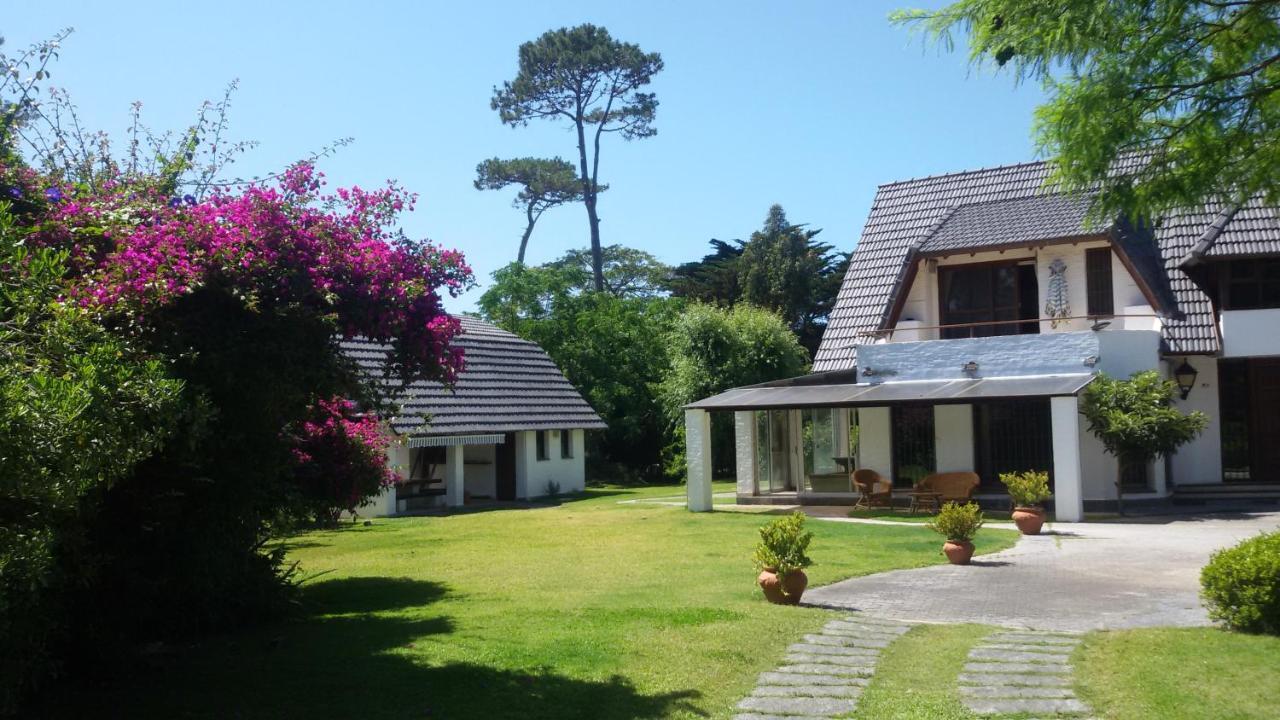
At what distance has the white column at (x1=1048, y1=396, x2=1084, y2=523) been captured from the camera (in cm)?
1948

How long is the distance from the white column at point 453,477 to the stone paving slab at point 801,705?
20169 millimetres

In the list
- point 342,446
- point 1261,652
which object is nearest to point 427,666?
point 342,446

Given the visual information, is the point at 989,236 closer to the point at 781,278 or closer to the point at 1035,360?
the point at 1035,360

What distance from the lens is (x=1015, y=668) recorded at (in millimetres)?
8070

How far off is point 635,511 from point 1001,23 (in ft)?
56.5

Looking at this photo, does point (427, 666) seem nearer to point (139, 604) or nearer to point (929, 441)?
point (139, 604)

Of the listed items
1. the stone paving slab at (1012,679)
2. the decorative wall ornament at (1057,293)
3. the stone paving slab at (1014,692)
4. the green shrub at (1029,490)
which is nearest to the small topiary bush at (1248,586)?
the stone paving slab at (1012,679)

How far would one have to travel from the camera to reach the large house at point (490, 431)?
25438 millimetres

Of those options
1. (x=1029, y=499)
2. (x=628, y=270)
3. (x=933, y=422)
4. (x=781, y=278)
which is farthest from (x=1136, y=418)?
(x=628, y=270)

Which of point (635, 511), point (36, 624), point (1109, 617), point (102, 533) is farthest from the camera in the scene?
point (635, 511)

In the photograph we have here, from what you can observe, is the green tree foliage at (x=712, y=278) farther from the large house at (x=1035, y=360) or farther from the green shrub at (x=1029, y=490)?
the green shrub at (x=1029, y=490)

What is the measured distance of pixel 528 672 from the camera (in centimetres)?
796

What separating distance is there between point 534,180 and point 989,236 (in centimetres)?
2935

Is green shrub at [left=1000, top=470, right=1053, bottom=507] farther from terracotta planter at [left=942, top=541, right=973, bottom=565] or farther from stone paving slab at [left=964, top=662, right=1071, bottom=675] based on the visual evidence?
stone paving slab at [left=964, top=662, right=1071, bottom=675]
